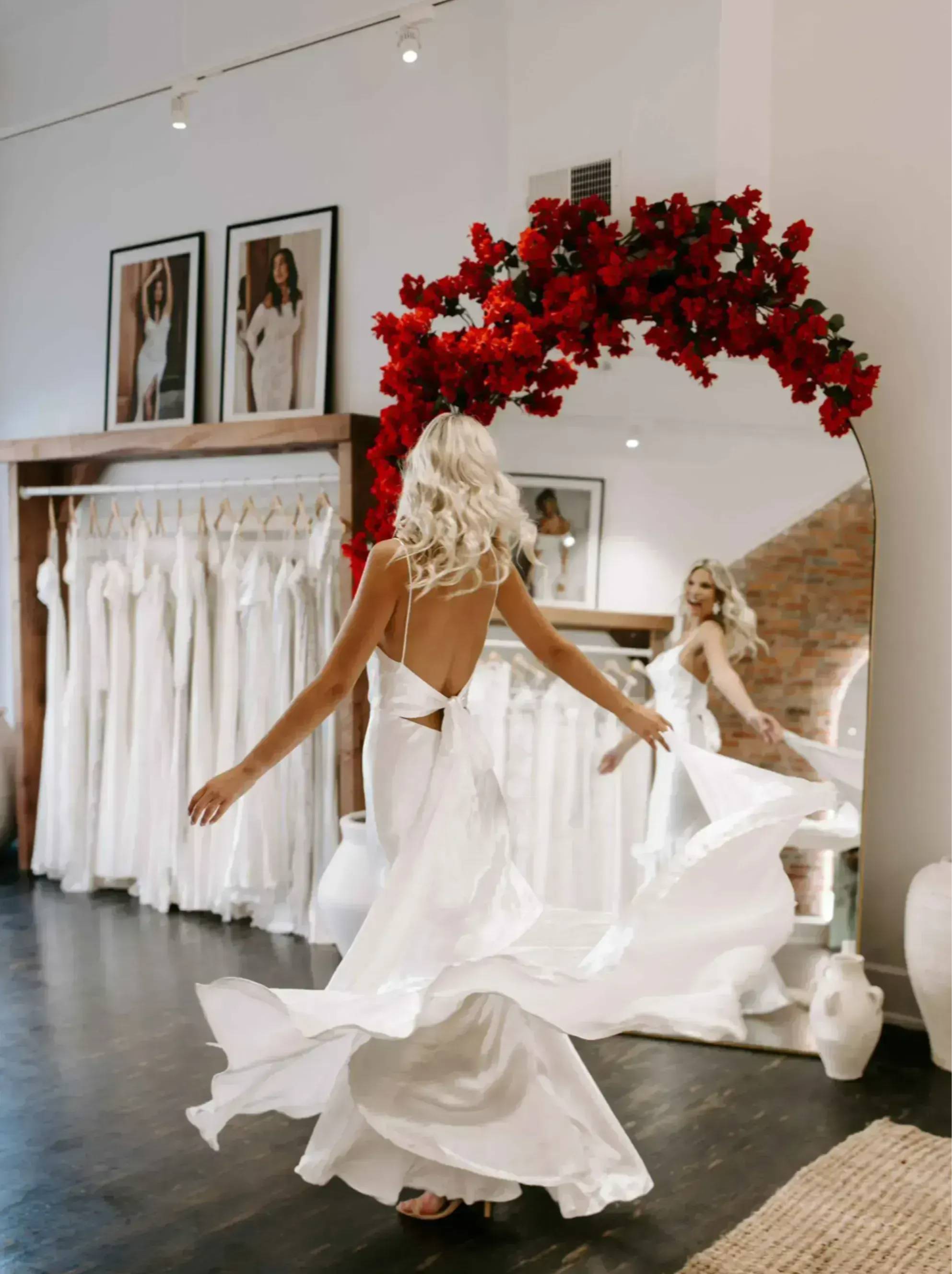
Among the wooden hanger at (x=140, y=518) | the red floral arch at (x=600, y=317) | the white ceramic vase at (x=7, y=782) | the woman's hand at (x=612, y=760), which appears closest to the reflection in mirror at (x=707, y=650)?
the woman's hand at (x=612, y=760)

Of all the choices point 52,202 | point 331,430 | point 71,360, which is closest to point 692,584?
point 331,430

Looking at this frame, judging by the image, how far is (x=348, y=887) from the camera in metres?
4.25

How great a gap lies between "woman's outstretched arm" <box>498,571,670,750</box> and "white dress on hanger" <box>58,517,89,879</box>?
3203 mm

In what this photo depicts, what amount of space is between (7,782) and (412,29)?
3.77 metres

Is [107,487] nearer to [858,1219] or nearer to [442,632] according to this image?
[442,632]

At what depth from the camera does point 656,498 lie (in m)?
3.98

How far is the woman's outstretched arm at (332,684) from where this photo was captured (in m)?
2.48

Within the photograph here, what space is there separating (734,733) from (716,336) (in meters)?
1.17

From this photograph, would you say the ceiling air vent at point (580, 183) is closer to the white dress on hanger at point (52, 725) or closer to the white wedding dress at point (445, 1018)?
the white wedding dress at point (445, 1018)

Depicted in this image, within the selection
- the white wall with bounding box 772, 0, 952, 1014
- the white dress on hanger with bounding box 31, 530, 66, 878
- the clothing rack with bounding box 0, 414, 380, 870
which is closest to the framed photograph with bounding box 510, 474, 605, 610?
the clothing rack with bounding box 0, 414, 380, 870

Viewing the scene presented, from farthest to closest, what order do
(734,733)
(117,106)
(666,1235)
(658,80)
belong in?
(117,106)
(658,80)
(734,733)
(666,1235)

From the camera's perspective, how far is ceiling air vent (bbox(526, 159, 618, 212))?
4.15 m

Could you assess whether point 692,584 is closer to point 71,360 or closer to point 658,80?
point 658,80

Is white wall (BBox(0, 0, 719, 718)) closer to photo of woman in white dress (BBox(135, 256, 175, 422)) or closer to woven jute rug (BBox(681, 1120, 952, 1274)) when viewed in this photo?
photo of woman in white dress (BBox(135, 256, 175, 422))
